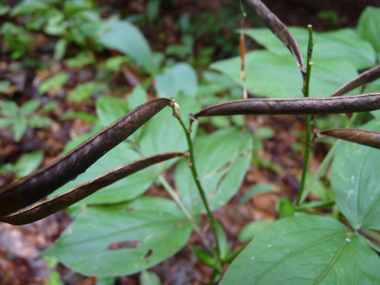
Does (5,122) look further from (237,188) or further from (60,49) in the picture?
(237,188)

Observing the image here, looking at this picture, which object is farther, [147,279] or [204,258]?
[147,279]

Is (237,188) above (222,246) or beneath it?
above

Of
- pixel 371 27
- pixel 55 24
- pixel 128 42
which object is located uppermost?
pixel 55 24

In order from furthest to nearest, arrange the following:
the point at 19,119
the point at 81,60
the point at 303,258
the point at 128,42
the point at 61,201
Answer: the point at 81,60 → the point at 128,42 → the point at 19,119 → the point at 303,258 → the point at 61,201

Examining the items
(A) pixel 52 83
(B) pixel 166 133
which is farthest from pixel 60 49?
(B) pixel 166 133

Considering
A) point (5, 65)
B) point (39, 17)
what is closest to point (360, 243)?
point (5, 65)

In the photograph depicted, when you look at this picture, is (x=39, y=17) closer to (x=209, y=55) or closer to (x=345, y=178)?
(x=209, y=55)
